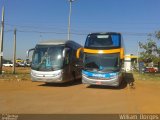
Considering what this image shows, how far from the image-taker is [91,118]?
983cm

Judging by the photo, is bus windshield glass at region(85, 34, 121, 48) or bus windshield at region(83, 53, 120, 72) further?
bus windshield glass at region(85, 34, 121, 48)

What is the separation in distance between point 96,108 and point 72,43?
468 inches

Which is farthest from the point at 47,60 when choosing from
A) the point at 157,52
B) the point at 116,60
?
the point at 157,52

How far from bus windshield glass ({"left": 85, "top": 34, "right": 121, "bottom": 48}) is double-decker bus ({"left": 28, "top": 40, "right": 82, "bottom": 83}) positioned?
174 cm

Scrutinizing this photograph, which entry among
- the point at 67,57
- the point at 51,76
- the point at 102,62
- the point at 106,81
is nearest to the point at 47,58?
the point at 51,76

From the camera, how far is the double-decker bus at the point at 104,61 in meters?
19.5

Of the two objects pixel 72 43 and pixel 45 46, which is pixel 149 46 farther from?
pixel 45 46

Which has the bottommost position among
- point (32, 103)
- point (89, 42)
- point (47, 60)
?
point (32, 103)

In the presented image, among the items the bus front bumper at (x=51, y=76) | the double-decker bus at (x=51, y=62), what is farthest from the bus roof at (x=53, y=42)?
the bus front bumper at (x=51, y=76)

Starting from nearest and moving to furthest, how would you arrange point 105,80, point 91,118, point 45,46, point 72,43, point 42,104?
point 91,118 → point 42,104 → point 105,80 → point 45,46 → point 72,43

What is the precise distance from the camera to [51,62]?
2038cm

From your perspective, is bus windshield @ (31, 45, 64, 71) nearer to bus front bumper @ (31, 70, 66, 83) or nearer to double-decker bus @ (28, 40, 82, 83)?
double-decker bus @ (28, 40, 82, 83)

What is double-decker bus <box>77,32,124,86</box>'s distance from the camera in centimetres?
1950

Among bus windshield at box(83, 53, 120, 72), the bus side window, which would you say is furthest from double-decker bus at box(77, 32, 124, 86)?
the bus side window
